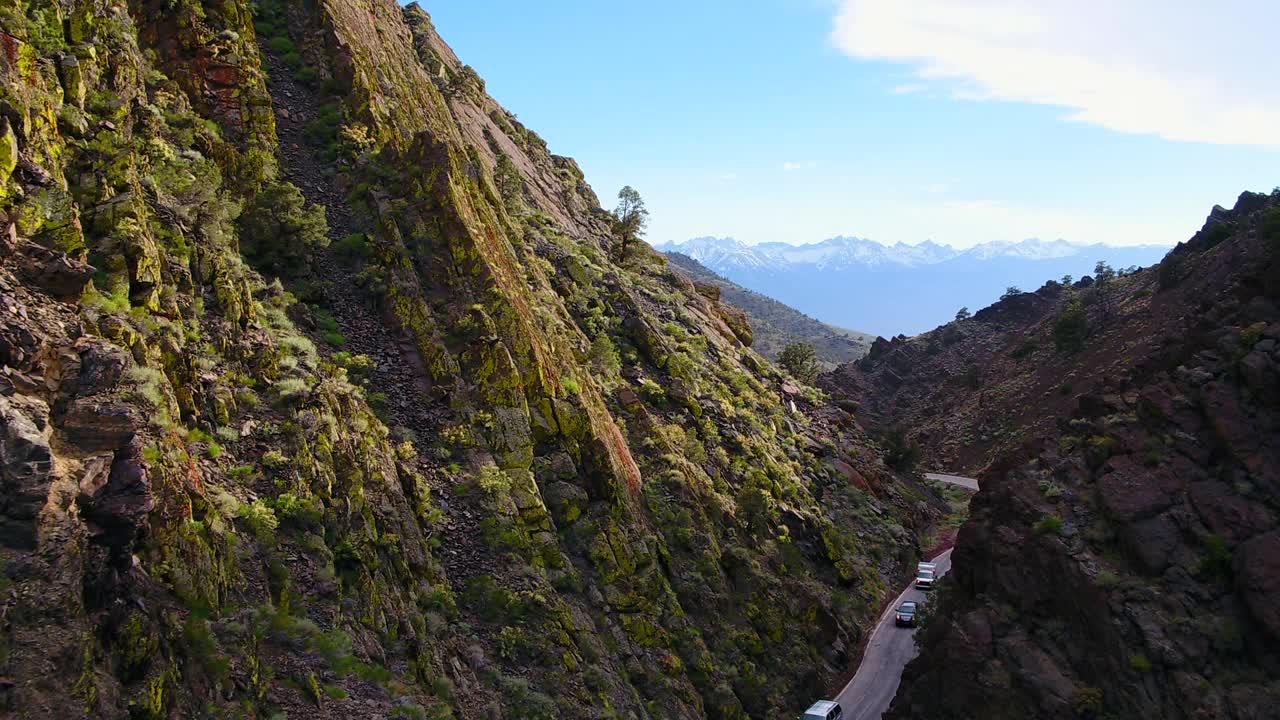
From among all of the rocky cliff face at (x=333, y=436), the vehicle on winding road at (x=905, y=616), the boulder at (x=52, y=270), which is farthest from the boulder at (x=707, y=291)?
the boulder at (x=52, y=270)

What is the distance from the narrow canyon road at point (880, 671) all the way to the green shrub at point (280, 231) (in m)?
25.1

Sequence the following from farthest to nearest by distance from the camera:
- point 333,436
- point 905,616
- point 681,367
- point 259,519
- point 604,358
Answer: point 681,367
point 905,616
point 604,358
point 333,436
point 259,519

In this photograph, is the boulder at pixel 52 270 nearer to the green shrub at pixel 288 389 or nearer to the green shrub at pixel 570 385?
the green shrub at pixel 288 389

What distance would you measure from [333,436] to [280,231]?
878 centimetres

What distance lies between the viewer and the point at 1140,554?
1886cm

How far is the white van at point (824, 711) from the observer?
80.6 ft

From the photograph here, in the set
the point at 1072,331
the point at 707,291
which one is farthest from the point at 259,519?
the point at 1072,331

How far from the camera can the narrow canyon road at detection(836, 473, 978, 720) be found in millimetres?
27578

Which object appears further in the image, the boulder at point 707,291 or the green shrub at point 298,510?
the boulder at point 707,291

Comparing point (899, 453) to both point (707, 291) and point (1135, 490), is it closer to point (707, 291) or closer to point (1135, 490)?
point (707, 291)

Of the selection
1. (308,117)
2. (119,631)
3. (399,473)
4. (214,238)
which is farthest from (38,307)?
(308,117)

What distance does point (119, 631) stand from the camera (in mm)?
10578

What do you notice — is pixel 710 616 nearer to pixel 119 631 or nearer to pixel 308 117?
pixel 119 631

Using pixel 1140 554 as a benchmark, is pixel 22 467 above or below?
below
